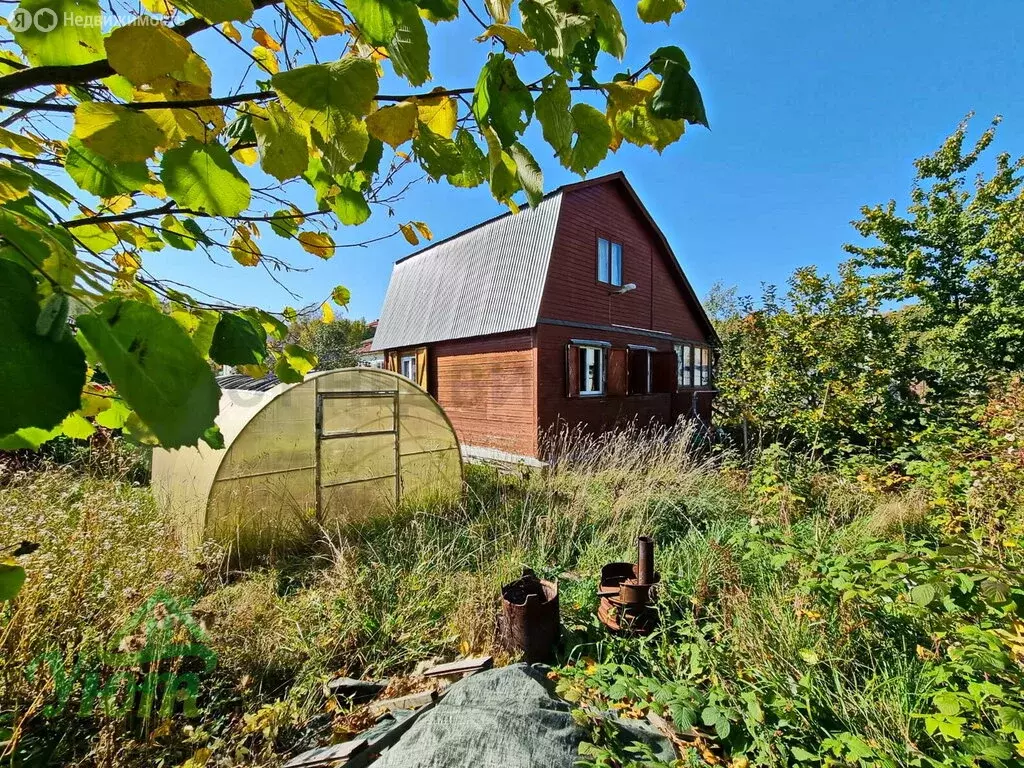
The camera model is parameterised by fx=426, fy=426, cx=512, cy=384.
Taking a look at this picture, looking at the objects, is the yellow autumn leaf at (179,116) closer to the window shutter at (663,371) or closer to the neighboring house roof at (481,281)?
the neighboring house roof at (481,281)

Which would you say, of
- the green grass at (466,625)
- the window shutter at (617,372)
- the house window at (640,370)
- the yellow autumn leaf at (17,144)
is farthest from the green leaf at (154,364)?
the house window at (640,370)

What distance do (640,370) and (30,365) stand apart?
1328 cm

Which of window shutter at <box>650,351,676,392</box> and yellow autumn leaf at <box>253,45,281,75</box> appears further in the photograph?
window shutter at <box>650,351,676,392</box>

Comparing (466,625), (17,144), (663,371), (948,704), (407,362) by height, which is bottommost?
(466,625)

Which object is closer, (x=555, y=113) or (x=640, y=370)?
(x=555, y=113)

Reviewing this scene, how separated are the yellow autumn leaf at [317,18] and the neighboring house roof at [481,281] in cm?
914

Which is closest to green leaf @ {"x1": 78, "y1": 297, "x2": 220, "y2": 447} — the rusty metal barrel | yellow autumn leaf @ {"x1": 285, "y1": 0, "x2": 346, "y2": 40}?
yellow autumn leaf @ {"x1": 285, "y1": 0, "x2": 346, "y2": 40}

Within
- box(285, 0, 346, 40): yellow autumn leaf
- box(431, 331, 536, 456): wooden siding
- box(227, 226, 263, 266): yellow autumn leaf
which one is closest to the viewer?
box(285, 0, 346, 40): yellow autumn leaf

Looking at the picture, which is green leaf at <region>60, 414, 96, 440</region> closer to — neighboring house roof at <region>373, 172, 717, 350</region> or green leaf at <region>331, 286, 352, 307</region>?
green leaf at <region>331, 286, 352, 307</region>

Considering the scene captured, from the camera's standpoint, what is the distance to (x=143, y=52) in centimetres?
62

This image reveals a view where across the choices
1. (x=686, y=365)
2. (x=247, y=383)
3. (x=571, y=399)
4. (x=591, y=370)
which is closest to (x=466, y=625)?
(x=247, y=383)

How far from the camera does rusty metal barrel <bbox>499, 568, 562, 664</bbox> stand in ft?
9.59

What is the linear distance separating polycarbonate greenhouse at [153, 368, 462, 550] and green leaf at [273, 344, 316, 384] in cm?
370

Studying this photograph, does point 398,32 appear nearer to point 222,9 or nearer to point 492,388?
point 222,9
